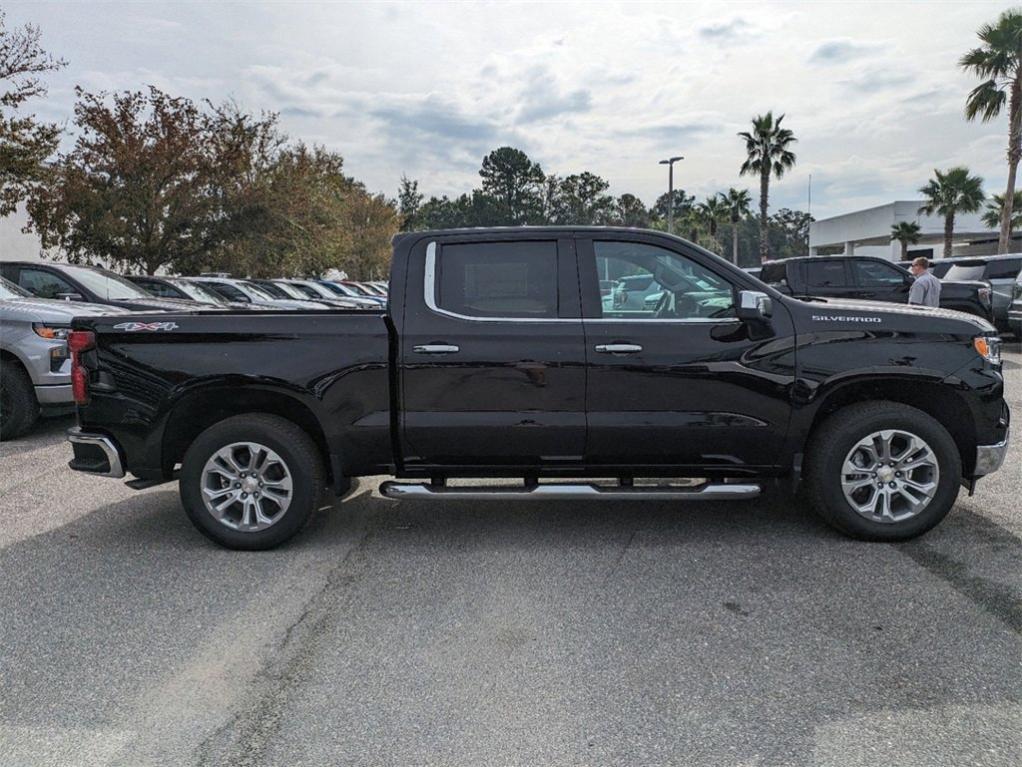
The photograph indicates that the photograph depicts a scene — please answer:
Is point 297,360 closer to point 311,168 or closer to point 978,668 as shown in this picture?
point 978,668

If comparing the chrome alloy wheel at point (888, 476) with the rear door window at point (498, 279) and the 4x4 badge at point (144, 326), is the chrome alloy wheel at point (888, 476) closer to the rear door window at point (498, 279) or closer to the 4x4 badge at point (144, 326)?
the rear door window at point (498, 279)

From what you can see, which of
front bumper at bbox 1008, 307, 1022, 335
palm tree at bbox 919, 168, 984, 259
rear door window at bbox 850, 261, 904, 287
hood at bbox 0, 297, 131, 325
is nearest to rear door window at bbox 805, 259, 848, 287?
rear door window at bbox 850, 261, 904, 287

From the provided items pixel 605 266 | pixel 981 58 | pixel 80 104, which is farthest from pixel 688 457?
pixel 981 58

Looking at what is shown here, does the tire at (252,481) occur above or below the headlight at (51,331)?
below

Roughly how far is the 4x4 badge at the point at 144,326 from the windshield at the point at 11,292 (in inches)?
187

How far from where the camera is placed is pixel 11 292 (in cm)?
891

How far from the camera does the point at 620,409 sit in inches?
189

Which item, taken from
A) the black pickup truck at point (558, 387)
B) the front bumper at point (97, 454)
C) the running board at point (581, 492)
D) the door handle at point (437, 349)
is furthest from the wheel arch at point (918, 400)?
the front bumper at point (97, 454)

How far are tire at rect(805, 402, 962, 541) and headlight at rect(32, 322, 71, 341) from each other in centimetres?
708

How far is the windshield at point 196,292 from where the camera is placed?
13927 mm

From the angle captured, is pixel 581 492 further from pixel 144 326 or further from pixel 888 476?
pixel 144 326

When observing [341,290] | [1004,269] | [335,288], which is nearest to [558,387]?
[1004,269]

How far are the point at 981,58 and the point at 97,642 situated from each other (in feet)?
112

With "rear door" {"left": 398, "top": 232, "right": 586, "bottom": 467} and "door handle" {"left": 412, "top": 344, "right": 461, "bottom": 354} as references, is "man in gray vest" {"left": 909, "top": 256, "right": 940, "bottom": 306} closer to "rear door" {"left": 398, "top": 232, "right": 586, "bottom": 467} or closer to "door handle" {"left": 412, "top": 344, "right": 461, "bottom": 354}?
"rear door" {"left": 398, "top": 232, "right": 586, "bottom": 467}
